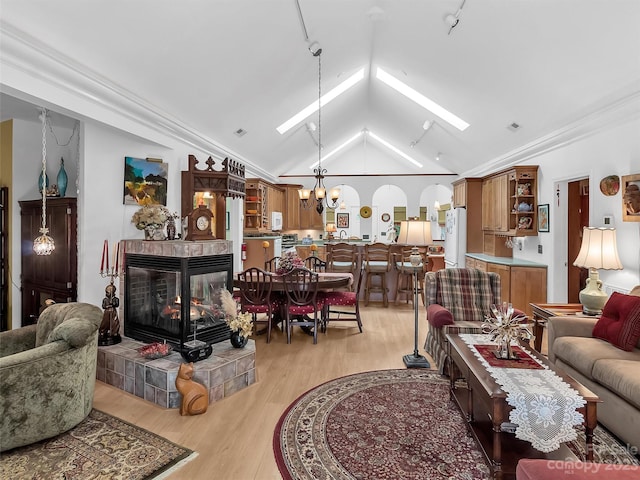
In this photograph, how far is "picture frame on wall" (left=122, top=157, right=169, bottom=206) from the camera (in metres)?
4.03

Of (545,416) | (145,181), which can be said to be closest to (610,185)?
(545,416)

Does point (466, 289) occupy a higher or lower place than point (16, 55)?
lower

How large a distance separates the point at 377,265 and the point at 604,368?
4.16 metres

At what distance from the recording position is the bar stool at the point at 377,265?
650 cm

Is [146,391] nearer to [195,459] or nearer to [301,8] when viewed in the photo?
[195,459]

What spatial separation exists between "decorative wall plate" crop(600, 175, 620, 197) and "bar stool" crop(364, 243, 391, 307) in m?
3.13

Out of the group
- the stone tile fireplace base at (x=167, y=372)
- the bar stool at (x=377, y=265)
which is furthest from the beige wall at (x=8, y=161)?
the bar stool at (x=377, y=265)

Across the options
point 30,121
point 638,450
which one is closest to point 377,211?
point 30,121

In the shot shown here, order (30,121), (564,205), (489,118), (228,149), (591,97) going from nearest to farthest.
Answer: (591,97)
(30,121)
(564,205)
(489,118)
(228,149)

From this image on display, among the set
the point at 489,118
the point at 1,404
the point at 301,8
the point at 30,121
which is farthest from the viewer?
the point at 489,118

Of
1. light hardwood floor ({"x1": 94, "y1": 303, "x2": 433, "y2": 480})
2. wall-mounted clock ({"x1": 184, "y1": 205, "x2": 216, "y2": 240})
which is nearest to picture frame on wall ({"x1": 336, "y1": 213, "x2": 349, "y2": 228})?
light hardwood floor ({"x1": 94, "y1": 303, "x2": 433, "y2": 480})

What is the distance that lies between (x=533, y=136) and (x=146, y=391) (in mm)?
5745

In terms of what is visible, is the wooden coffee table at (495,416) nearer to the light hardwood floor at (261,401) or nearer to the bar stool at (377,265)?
the light hardwood floor at (261,401)

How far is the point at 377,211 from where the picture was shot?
47.8ft
